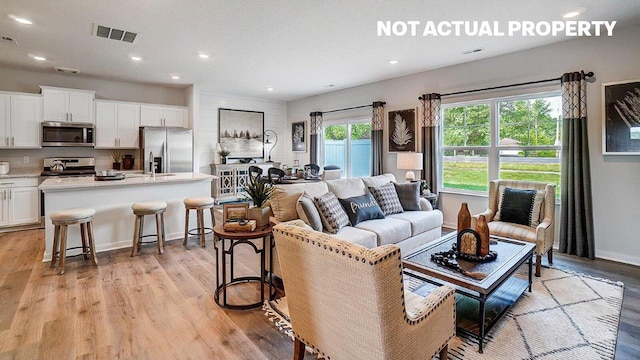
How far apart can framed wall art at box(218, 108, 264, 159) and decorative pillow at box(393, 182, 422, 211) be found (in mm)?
5154

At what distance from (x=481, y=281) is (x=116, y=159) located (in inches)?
275

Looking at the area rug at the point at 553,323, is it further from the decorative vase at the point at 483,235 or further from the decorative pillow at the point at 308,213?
the decorative pillow at the point at 308,213

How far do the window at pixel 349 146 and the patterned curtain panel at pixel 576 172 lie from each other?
3.57 m

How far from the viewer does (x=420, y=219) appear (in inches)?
157

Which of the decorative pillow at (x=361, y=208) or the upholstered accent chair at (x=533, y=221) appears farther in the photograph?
the decorative pillow at (x=361, y=208)

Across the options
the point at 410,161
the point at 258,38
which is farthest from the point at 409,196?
the point at 258,38

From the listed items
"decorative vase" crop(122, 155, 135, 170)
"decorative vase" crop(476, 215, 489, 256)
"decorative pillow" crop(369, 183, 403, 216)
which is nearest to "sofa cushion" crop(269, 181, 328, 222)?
"decorative pillow" crop(369, 183, 403, 216)

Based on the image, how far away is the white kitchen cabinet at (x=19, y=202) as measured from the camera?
202 inches

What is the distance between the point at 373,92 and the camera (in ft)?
21.8

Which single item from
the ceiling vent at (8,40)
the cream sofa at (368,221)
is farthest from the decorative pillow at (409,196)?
the ceiling vent at (8,40)

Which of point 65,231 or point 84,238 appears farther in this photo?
point 84,238

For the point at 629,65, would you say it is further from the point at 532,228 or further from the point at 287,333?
the point at 287,333

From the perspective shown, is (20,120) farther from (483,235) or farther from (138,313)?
(483,235)

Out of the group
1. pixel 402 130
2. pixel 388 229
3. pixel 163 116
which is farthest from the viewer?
pixel 163 116
